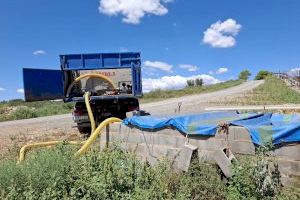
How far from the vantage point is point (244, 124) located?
6.84 meters

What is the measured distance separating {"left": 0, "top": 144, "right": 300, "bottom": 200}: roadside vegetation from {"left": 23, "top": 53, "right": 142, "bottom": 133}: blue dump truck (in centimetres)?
714

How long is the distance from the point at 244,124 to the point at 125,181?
7.63ft

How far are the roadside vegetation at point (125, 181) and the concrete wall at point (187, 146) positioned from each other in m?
0.21

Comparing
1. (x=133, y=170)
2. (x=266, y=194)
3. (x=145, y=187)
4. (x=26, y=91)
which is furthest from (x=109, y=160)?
(x=26, y=91)

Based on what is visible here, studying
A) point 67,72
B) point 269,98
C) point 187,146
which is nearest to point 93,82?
point 67,72

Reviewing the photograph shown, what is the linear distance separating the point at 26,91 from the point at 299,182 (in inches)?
364

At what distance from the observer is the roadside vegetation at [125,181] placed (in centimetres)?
526

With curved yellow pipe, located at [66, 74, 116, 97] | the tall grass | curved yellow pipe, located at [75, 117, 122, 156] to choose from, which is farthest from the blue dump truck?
the tall grass

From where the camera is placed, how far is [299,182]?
19.3 ft

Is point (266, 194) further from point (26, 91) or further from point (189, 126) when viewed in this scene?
point (26, 91)

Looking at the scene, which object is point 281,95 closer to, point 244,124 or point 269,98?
point 269,98

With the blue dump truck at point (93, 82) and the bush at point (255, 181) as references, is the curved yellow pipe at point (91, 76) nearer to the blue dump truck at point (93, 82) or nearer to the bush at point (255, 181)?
the blue dump truck at point (93, 82)

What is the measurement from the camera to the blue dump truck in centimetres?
1345

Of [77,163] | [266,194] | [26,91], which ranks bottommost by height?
[266,194]
